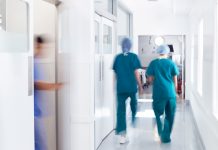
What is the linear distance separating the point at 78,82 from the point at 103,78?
1.34 metres

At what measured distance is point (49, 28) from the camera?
162 inches

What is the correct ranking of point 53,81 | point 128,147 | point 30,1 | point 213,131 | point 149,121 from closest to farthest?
point 30,1 → point 213,131 → point 53,81 → point 128,147 → point 149,121

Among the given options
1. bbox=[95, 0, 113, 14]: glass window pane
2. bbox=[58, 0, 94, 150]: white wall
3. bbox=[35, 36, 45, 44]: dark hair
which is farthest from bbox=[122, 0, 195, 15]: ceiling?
bbox=[35, 36, 45, 44]: dark hair

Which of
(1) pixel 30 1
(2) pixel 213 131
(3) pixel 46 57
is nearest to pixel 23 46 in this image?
(1) pixel 30 1

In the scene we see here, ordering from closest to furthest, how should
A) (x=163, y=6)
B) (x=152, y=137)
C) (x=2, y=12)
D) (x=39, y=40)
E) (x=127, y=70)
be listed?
(x=2, y=12) < (x=39, y=40) < (x=127, y=70) < (x=152, y=137) < (x=163, y=6)

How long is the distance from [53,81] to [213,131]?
6.32 ft

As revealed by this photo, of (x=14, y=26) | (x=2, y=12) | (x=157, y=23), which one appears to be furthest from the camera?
(x=157, y=23)

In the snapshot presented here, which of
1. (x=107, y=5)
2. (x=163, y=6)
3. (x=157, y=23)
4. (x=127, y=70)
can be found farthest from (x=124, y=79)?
(x=157, y=23)

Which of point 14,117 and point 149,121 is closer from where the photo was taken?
point 14,117

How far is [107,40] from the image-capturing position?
617cm

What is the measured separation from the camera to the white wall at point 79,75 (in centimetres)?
432

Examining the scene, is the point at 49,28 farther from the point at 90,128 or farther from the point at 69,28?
the point at 90,128

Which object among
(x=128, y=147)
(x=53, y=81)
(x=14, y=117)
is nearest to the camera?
(x=14, y=117)

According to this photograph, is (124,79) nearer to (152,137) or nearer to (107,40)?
(107,40)
